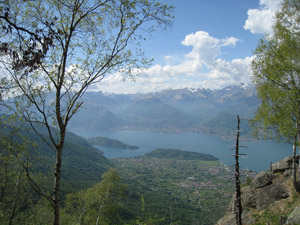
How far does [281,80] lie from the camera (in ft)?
39.3

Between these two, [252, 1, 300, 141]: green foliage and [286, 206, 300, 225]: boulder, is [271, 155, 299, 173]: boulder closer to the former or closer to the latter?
[252, 1, 300, 141]: green foliage

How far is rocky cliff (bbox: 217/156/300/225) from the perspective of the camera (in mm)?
11426

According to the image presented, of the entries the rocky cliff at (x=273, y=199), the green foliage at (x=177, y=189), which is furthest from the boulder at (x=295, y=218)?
the green foliage at (x=177, y=189)

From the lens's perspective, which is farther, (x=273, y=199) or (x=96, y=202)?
(x=96, y=202)

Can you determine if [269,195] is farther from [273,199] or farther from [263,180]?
[263,180]

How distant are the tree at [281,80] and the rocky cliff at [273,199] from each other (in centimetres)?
153

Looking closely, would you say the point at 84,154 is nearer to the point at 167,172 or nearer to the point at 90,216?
the point at 167,172

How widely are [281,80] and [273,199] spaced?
9.07 meters

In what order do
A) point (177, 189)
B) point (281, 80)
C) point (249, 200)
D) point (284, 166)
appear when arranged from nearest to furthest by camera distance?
1. point (281, 80)
2. point (249, 200)
3. point (284, 166)
4. point (177, 189)

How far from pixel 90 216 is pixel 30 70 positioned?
1612cm

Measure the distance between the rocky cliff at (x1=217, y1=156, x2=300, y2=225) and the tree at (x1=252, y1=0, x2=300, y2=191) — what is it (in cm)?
153

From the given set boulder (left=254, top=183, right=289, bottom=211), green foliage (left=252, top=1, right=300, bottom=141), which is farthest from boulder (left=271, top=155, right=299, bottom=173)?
green foliage (left=252, top=1, right=300, bottom=141)

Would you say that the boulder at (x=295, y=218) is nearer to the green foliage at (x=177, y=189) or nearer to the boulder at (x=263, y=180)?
the boulder at (x=263, y=180)

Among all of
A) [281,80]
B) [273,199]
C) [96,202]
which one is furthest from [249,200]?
[96,202]
